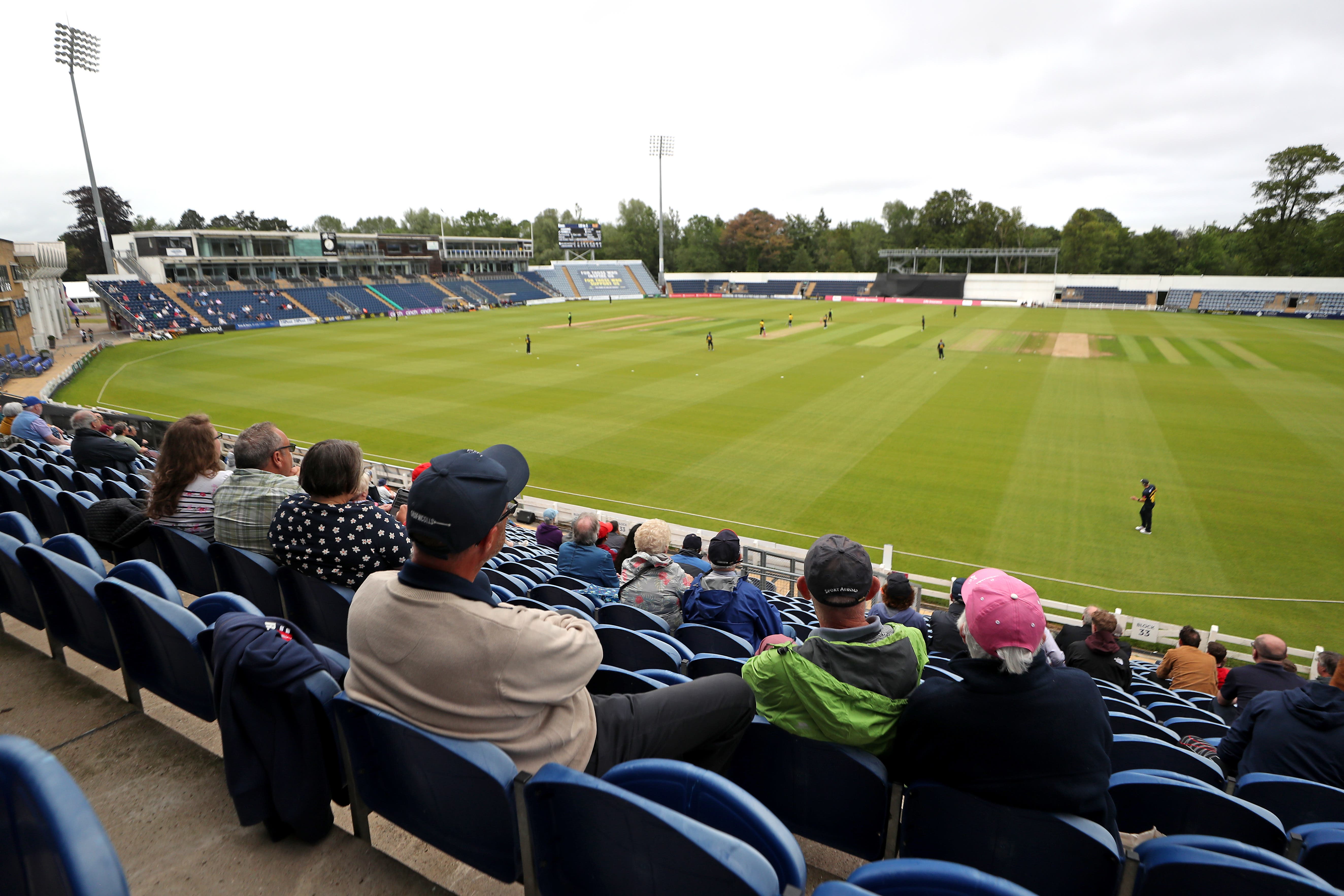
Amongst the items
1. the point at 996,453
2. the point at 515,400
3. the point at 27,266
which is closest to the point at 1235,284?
the point at 996,453

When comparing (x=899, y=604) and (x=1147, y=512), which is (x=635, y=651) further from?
(x=1147, y=512)

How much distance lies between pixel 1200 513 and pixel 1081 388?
13.8 m

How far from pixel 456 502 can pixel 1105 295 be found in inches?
3557

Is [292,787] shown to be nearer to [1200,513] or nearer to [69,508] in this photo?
[69,508]

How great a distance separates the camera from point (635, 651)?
12.8ft

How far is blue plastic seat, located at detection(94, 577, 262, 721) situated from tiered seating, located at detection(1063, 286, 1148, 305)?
89.2 meters

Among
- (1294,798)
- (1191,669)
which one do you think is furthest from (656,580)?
(1191,669)

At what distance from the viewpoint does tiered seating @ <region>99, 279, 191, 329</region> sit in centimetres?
5175

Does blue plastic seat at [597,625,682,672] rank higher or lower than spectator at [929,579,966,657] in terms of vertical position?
higher

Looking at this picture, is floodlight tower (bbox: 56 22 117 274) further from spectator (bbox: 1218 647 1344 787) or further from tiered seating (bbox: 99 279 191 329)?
spectator (bbox: 1218 647 1344 787)

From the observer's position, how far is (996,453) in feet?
65.9

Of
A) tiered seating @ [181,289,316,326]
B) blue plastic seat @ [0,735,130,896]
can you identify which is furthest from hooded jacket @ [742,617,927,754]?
tiered seating @ [181,289,316,326]

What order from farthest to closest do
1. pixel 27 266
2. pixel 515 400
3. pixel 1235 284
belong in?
1. pixel 1235 284
2. pixel 27 266
3. pixel 515 400

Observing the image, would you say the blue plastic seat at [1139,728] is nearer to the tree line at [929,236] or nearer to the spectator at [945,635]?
the spectator at [945,635]
